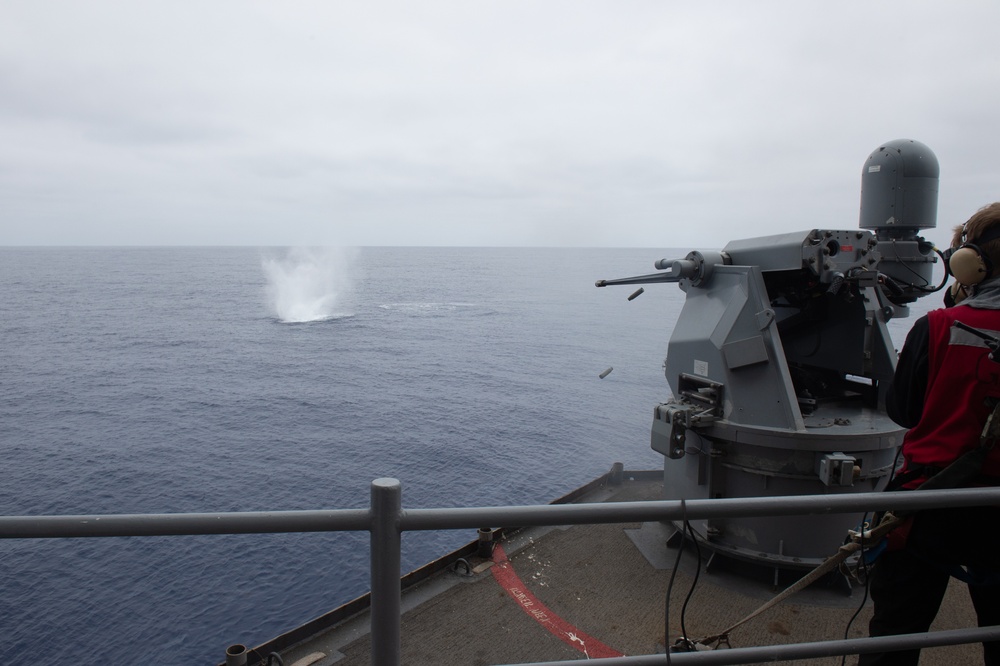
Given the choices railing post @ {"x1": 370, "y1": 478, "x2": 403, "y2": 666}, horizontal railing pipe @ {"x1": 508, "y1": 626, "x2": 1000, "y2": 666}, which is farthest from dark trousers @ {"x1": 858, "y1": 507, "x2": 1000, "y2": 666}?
railing post @ {"x1": 370, "y1": 478, "x2": 403, "y2": 666}

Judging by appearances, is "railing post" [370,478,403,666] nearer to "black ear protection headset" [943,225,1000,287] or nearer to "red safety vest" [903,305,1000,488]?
"red safety vest" [903,305,1000,488]

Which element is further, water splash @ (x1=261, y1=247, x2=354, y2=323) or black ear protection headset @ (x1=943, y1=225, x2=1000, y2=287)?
water splash @ (x1=261, y1=247, x2=354, y2=323)

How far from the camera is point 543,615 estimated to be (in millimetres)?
5754

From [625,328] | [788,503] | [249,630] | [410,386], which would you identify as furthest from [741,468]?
[625,328]

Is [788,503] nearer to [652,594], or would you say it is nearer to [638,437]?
[652,594]

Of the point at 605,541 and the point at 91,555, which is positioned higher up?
the point at 605,541

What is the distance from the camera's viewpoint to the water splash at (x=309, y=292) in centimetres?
7450

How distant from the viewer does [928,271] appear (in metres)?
7.85

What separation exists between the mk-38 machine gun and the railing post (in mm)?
4960

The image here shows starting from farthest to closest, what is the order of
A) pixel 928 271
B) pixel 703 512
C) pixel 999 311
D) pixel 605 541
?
pixel 928 271
pixel 605 541
pixel 999 311
pixel 703 512

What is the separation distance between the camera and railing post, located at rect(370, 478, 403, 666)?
162cm

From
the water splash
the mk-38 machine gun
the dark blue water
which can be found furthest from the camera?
the water splash

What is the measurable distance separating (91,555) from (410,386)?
22.5 metres

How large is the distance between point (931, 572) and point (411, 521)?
7.51 feet
